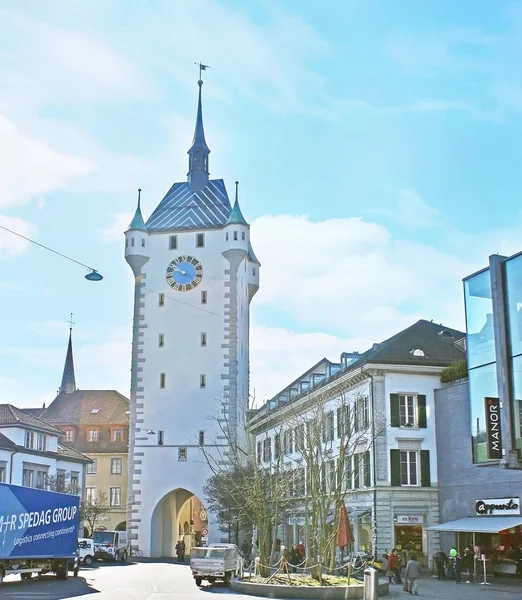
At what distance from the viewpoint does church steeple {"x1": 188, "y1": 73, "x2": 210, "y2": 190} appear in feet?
254

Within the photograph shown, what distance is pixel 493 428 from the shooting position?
2850cm

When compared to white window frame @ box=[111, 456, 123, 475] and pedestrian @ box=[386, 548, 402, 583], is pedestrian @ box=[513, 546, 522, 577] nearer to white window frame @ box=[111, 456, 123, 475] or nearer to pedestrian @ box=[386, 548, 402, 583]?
pedestrian @ box=[386, 548, 402, 583]

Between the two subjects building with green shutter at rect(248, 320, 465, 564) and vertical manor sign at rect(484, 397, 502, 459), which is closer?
vertical manor sign at rect(484, 397, 502, 459)

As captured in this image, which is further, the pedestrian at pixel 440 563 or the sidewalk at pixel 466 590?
the pedestrian at pixel 440 563

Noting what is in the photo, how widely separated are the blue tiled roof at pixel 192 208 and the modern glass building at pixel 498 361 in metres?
42.4

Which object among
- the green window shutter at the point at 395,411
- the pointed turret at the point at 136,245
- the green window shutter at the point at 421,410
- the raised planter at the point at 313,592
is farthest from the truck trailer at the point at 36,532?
the pointed turret at the point at 136,245

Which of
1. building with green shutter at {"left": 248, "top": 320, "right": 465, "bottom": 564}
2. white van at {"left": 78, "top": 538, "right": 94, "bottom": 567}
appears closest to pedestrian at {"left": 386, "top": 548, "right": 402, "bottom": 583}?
building with green shutter at {"left": 248, "top": 320, "right": 465, "bottom": 564}

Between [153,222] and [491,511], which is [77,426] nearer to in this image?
A: [153,222]

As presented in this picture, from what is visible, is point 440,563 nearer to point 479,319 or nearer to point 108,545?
point 479,319

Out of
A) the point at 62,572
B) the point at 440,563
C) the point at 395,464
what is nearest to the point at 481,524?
the point at 440,563

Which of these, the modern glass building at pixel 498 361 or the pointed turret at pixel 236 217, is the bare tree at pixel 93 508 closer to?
the pointed turret at pixel 236 217

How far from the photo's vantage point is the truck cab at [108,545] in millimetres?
55250

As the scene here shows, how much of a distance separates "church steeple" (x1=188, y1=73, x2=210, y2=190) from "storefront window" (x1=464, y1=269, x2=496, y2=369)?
4789cm

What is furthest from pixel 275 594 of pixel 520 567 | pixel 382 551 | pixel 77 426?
pixel 77 426
